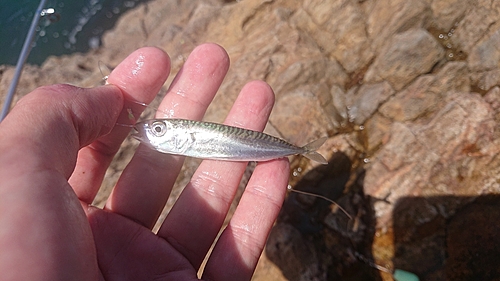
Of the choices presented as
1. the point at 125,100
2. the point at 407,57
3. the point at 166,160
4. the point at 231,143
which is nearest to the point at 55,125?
the point at 125,100

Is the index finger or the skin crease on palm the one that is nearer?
the skin crease on palm

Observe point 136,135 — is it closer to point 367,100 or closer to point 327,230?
point 327,230

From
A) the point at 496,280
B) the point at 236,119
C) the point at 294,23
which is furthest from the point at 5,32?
the point at 496,280

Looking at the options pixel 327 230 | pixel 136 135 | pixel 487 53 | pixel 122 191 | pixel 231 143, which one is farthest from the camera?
pixel 487 53

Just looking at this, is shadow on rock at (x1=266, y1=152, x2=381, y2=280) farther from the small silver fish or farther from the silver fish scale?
the silver fish scale

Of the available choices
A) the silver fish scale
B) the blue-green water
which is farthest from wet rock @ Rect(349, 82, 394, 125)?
the blue-green water

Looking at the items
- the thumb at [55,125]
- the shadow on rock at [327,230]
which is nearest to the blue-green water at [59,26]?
the thumb at [55,125]
